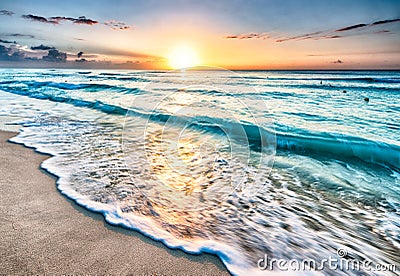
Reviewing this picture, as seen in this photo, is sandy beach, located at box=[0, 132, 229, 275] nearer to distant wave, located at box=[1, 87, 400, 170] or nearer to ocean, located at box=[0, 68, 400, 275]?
ocean, located at box=[0, 68, 400, 275]

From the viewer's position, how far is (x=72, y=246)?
2297 mm

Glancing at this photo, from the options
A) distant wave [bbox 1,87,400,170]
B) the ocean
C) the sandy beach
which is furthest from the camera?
distant wave [bbox 1,87,400,170]

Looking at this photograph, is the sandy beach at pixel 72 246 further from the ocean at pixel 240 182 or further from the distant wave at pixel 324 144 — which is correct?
the distant wave at pixel 324 144

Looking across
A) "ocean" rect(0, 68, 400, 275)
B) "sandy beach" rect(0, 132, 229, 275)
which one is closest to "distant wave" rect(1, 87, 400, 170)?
"ocean" rect(0, 68, 400, 275)

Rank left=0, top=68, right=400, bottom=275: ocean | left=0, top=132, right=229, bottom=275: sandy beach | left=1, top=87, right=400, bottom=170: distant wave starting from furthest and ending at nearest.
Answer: left=1, top=87, right=400, bottom=170: distant wave, left=0, top=68, right=400, bottom=275: ocean, left=0, top=132, right=229, bottom=275: sandy beach

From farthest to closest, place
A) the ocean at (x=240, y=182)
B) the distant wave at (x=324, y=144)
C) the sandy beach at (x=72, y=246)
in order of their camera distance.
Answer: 1. the distant wave at (x=324, y=144)
2. the ocean at (x=240, y=182)
3. the sandy beach at (x=72, y=246)

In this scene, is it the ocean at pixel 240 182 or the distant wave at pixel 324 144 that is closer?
the ocean at pixel 240 182

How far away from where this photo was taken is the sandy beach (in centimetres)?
207

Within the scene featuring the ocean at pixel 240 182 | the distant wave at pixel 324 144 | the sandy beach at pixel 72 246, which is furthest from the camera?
the distant wave at pixel 324 144

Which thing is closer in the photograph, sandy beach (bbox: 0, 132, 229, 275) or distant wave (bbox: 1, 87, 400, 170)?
sandy beach (bbox: 0, 132, 229, 275)

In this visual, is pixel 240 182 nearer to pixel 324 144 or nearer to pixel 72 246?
pixel 72 246

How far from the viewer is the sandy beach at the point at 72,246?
207 cm

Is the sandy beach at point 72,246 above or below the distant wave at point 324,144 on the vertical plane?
below

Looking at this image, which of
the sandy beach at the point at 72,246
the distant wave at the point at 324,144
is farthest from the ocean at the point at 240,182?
the sandy beach at the point at 72,246
